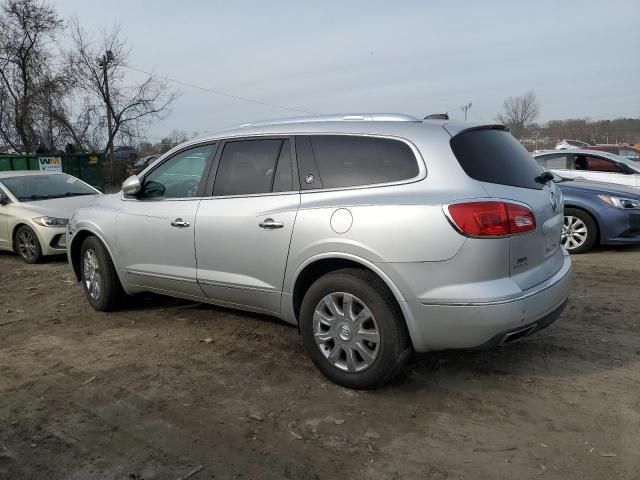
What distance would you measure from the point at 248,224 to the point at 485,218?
169 cm

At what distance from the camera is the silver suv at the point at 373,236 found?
125 inches

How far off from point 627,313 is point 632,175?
4861 mm

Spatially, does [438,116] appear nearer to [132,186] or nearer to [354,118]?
[354,118]

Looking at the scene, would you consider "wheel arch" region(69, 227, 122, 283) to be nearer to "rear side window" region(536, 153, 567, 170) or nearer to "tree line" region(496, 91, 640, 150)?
"rear side window" region(536, 153, 567, 170)

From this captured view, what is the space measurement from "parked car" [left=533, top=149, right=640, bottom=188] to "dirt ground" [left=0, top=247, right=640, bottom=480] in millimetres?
4778

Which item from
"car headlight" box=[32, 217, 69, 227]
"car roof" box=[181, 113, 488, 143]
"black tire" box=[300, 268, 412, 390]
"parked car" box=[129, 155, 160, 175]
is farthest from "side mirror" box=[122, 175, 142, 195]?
"parked car" box=[129, 155, 160, 175]

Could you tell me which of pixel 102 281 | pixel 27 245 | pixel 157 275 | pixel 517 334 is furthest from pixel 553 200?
pixel 27 245

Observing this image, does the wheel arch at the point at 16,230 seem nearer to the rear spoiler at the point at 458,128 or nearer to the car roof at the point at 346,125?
the car roof at the point at 346,125

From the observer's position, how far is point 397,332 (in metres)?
3.35

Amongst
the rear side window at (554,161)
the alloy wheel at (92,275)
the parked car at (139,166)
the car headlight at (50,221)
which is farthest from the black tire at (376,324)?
the parked car at (139,166)

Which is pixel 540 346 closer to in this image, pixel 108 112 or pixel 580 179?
pixel 580 179

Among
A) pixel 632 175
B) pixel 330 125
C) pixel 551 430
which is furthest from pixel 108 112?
pixel 551 430

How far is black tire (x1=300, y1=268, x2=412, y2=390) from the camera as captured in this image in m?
3.36

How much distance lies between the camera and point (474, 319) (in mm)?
3135
